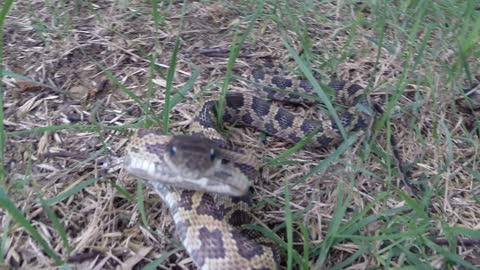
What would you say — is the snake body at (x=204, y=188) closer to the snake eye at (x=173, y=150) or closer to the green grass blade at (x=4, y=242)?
the snake eye at (x=173, y=150)

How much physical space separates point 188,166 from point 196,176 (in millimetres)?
80

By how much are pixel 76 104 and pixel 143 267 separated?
187 centimetres

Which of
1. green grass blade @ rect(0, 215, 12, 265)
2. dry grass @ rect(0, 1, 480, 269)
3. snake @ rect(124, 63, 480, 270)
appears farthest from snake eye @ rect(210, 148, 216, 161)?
green grass blade @ rect(0, 215, 12, 265)

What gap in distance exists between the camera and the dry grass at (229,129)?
10.1 ft

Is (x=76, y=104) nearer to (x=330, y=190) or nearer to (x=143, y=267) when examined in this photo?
(x=143, y=267)

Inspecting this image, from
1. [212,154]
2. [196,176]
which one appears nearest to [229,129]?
[212,154]

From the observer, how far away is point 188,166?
2.70m

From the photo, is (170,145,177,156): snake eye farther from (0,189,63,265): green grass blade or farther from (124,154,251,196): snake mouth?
(0,189,63,265): green grass blade

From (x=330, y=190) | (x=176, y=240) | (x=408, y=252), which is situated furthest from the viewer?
(x=330, y=190)

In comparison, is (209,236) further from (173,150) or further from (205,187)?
(173,150)

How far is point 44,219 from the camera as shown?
3168 mm

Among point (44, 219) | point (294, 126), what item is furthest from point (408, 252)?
point (44, 219)

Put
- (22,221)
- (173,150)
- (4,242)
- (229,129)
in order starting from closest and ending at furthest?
(22,221) < (173,150) < (4,242) < (229,129)

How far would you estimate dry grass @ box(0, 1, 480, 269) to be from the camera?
3.07m
